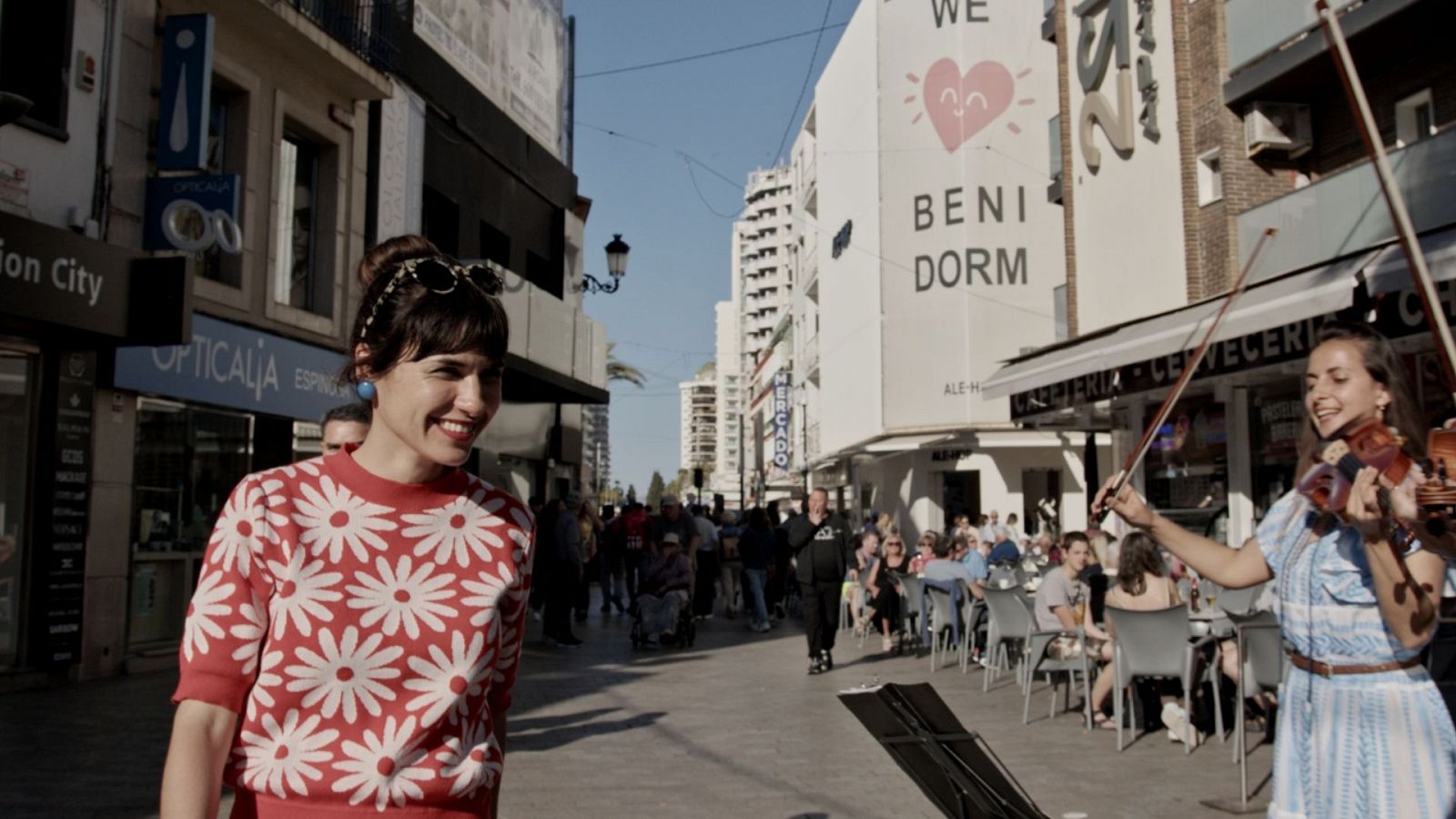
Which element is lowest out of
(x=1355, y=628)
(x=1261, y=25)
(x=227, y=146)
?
(x=1355, y=628)

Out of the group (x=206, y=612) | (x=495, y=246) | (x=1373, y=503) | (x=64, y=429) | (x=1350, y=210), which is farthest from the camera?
(x=495, y=246)

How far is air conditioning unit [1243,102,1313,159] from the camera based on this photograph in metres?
17.9

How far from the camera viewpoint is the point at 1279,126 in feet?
58.9

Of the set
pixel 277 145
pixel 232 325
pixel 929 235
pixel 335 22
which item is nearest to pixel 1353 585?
pixel 232 325

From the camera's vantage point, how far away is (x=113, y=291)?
11945 millimetres

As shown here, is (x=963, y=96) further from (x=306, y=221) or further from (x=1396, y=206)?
(x=1396, y=206)

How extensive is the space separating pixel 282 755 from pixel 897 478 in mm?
→ 43201

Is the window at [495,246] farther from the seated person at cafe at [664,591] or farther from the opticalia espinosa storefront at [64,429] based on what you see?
the opticalia espinosa storefront at [64,429]

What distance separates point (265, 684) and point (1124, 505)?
2061mm

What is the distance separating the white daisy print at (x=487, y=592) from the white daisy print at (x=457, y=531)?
0.11ft

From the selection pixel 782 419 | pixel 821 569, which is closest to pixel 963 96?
pixel 821 569

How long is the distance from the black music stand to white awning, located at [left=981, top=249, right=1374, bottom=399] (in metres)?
10.4

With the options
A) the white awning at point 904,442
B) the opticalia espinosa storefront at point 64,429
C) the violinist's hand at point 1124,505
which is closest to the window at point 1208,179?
the opticalia espinosa storefront at point 64,429

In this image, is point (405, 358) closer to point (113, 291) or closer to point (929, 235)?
point (113, 291)
